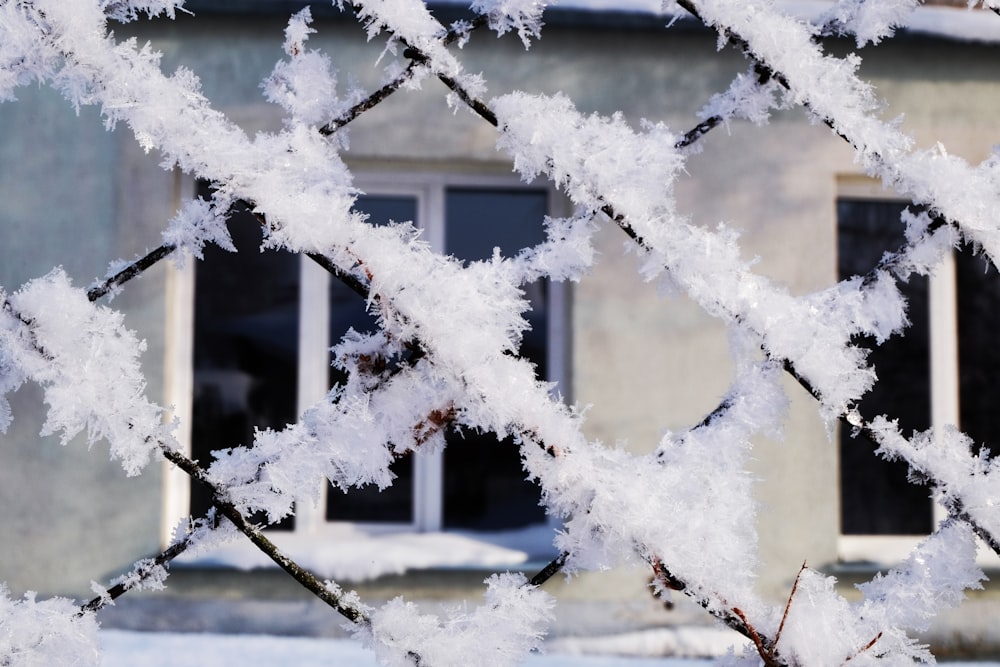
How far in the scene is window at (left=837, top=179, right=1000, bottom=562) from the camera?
2984 mm

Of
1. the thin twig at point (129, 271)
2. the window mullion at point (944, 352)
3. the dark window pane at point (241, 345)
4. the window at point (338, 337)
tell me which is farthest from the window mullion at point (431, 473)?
the thin twig at point (129, 271)

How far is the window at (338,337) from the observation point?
2.89 metres

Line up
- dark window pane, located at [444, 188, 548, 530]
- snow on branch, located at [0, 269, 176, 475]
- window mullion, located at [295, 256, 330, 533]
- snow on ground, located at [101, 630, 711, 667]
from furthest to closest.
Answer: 1. dark window pane, located at [444, 188, 548, 530]
2. window mullion, located at [295, 256, 330, 533]
3. snow on ground, located at [101, 630, 711, 667]
4. snow on branch, located at [0, 269, 176, 475]

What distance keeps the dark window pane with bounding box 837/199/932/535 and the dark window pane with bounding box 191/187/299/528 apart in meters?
2.16

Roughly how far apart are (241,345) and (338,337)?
0.37 meters

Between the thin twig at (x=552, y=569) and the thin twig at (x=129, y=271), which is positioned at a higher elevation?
the thin twig at (x=129, y=271)

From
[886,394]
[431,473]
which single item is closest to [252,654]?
[431,473]

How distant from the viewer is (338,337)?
293cm

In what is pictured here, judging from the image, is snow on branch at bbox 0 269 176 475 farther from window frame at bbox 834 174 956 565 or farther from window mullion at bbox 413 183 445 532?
window frame at bbox 834 174 956 565

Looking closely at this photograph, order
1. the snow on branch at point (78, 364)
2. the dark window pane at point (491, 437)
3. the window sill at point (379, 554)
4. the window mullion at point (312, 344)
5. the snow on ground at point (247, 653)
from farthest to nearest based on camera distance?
the dark window pane at point (491, 437) → the window mullion at point (312, 344) → the window sill at point (379, 554) → the snow on ground at point (247, 653) → the snow on branch at point (78, 364)

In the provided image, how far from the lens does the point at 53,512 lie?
2.65 meters

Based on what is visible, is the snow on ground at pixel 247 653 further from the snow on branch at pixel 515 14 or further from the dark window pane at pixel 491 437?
the snow on branch at pixel 515 14

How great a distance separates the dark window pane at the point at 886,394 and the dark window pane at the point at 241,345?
216cm

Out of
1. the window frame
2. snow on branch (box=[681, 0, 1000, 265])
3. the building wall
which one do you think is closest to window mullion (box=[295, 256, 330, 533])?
the building wall
